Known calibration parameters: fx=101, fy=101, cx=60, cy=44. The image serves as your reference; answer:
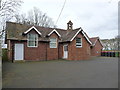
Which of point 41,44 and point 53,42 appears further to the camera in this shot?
point 53,42

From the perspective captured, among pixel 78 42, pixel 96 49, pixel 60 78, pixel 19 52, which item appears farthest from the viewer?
pixel 96 49

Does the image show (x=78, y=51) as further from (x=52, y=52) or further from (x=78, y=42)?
(x=52, y=52)

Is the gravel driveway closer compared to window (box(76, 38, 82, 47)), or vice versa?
the gravel driveway

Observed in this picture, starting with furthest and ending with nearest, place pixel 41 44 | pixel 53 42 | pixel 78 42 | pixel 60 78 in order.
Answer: pixel 78 42, pixel 53 42, pixel 41 44, pixel 60 78

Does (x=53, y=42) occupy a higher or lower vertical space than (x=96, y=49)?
higher

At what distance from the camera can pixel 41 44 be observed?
15703mm

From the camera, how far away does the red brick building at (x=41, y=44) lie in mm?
13961

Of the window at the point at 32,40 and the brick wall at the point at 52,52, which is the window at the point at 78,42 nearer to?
the brick wall at the point at 52,52

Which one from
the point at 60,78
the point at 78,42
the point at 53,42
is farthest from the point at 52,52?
the point at 60,78

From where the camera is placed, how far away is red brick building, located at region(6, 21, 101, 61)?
13961 mm

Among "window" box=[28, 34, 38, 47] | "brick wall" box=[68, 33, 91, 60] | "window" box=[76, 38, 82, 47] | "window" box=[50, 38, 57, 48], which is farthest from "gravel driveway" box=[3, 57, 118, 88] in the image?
"window" box=[76, 38, 82, 47]

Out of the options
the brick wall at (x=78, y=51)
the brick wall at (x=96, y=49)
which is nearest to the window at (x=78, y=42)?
the brick wall at (x=78, y=51)

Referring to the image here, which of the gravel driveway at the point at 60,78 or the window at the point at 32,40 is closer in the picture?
the gravel driveway at the point at 60,78

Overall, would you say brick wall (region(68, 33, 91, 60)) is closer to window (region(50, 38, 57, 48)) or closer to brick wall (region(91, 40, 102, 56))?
window (region(50, 38, 57, 48))
